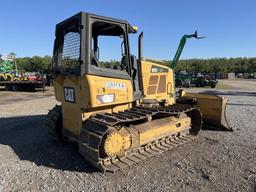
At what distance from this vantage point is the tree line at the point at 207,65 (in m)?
74.6

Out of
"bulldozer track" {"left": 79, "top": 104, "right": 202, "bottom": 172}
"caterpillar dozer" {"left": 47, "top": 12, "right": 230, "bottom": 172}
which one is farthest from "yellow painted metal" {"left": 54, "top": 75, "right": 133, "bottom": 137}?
"bulldozer track" {"left": 79, "top": 104, "right": 202, "bottom": 172}

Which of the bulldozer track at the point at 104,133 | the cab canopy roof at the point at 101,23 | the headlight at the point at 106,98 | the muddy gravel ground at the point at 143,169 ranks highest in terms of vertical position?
the cab canopy roof at the point at 101,23

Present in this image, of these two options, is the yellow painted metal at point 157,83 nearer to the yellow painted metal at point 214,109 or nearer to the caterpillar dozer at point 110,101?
the caterpillar dozer at point 110,101

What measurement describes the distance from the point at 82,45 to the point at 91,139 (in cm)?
181

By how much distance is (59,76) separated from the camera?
6223 millimetres

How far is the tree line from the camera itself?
245ft

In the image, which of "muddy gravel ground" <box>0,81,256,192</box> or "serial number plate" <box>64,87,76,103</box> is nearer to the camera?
"muddy gravel ground" <box>0,81,256,192</box>

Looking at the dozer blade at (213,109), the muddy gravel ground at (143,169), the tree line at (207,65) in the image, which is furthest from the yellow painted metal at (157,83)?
the tree line at (207,65)

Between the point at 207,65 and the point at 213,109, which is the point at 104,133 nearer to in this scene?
the point at 213,109

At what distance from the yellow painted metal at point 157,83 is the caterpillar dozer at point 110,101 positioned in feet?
0.08

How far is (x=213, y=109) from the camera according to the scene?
8250mm

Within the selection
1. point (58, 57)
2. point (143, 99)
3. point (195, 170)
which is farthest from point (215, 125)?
point (58, 57)

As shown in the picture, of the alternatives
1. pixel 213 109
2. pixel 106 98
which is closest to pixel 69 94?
pixel 106 98

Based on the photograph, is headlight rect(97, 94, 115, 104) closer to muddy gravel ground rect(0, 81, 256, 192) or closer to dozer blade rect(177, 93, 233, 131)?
muddy gravel ground rect(0, 81, 256, 192)
